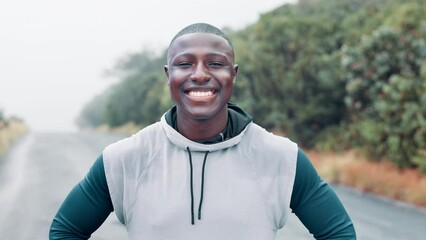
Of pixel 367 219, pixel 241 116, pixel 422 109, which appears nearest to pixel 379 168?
pixel 422 109

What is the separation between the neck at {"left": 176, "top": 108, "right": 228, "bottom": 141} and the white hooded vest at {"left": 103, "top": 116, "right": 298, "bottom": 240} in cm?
5

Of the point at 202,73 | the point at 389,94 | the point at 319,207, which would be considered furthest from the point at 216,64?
the point at 389,94

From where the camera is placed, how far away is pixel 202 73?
7.92 feet

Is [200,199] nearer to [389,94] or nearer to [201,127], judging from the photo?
[201,127]

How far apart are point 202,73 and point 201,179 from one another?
1.16 feet

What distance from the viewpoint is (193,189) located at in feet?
7.80

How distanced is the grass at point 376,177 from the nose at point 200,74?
1121 centimetres

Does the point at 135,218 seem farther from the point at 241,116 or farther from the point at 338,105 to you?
the point at 338,105

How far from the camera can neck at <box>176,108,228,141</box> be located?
8.11 ft

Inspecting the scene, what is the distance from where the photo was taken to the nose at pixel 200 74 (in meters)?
2.41

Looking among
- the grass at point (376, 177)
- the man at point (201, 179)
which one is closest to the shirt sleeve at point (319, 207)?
the man at point (201, 179)

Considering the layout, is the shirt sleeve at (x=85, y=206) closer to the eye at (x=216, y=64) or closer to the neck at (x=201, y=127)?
the neck at (x=201, y=127)

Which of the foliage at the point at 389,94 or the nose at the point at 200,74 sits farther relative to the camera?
the foliage at the point at 389,94

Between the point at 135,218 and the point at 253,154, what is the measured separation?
17.6 inches
